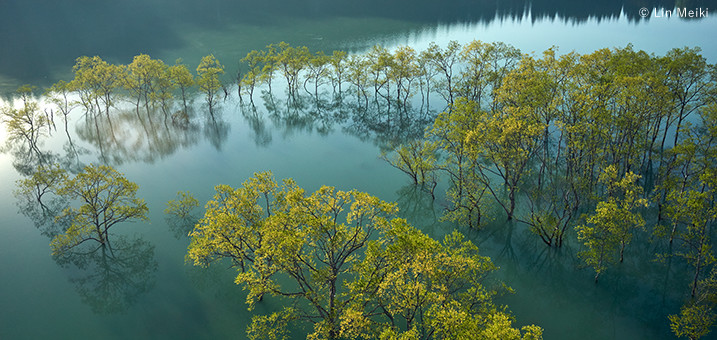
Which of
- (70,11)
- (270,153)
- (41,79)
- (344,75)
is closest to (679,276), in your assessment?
(270,153)

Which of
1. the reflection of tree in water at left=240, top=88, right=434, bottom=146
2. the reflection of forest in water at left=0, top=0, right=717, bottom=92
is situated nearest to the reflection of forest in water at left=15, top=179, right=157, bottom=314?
the reflection of tree in water at left=240, top=88, right=434, bottom=146

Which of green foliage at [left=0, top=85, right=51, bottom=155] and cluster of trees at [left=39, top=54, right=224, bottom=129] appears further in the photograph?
cluster of trees at [left=39, top=54, right=224, bottom=129]

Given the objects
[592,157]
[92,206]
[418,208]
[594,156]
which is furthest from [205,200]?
[594,156]

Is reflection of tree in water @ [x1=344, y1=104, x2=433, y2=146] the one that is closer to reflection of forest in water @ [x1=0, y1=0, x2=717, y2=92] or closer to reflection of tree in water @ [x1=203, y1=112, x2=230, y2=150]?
reflection of tree in water @ [x1=203, y1=112, x2=230, y2=150]

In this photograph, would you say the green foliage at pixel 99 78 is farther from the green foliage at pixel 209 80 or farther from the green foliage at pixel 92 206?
the green foliage at pixel 92 206

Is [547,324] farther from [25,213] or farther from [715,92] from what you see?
[25,213]

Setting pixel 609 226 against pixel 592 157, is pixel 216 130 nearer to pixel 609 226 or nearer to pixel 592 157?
pixel 592 157

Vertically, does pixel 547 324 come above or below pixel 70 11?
below
